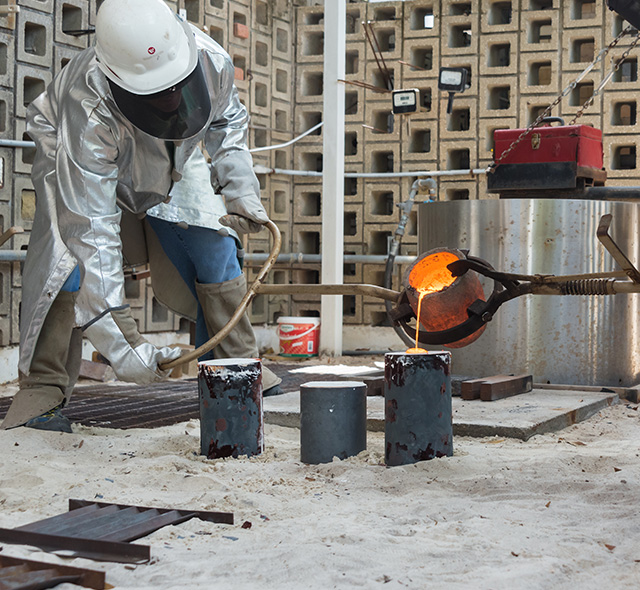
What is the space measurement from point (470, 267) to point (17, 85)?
3.22 meters

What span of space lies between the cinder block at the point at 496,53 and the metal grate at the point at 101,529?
16.4 feet

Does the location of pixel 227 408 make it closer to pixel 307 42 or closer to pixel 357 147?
pixel 357 147

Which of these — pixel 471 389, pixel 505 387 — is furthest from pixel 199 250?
pixel 505 387

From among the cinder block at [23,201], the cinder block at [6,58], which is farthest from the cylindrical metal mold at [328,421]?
the cinder block at [6,58]

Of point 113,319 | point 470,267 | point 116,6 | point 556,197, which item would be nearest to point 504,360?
point 556,197

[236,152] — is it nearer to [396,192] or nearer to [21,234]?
[21,234]

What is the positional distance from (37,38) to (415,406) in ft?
11.7

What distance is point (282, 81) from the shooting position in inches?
269

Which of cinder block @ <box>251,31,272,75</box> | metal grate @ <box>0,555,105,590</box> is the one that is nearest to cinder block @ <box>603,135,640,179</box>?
cinder block @ <box>251,31,272,75</box>

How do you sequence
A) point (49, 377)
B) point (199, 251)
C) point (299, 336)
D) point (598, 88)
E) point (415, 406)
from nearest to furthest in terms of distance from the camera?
point (415, 406) < point (49, 377) < point (199, 251) < point (598, 88) < point (299, 336)

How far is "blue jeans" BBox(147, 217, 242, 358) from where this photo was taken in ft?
12.7

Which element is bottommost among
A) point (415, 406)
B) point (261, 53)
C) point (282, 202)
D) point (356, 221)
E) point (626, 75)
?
point (415, 406)

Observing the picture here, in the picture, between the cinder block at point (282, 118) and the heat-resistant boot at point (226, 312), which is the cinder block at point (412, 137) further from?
the heat-resistant boot at point (226, 312)

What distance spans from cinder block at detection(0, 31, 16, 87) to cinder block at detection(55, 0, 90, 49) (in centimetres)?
33
